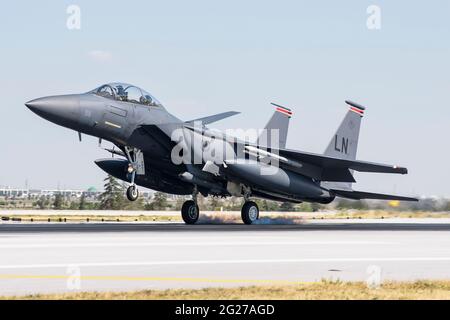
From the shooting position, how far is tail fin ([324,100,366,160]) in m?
33.7

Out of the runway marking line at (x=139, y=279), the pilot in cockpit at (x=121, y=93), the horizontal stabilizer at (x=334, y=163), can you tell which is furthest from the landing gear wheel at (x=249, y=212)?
the runway marking line at (x=139, y=279)

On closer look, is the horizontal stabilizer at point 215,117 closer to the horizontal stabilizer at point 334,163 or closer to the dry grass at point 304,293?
the horizontal stabilizer at point 334,163

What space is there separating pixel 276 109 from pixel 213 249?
1903 cm

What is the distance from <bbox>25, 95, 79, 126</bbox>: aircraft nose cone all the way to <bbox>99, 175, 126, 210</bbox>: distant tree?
46.2m

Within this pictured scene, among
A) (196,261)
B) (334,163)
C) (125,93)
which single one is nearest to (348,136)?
(334,163)

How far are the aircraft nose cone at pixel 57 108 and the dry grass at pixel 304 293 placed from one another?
1552 centimetres

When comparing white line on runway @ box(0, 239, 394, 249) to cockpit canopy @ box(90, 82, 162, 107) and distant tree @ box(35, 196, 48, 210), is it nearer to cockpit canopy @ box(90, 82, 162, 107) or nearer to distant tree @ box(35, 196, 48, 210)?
cockpit canopy @ box(90, 82, 162, 107)

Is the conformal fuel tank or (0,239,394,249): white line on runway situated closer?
(0,239,394,249): white line on runway

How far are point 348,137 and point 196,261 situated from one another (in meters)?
22.0

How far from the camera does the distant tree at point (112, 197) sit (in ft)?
233

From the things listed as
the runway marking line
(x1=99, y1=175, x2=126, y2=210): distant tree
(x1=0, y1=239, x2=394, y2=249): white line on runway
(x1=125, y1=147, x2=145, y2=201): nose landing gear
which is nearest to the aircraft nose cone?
(x1=125, y1=147, x2=145, y2=201): nose landing gear

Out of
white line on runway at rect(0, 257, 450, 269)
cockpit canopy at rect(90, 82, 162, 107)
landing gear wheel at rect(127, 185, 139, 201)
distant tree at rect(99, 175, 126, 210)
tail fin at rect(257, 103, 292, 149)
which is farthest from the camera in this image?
distant tree at rect(99, 175, 126, 210)

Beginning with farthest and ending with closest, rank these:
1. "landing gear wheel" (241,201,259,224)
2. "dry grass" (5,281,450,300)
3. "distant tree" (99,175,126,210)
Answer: "distant tree" (99,175,126,210) → "landing gear wheel" (241,201,259,224) → "dry grass" (5,281,450,300)

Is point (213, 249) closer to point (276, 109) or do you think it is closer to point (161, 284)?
point (161, 284)
